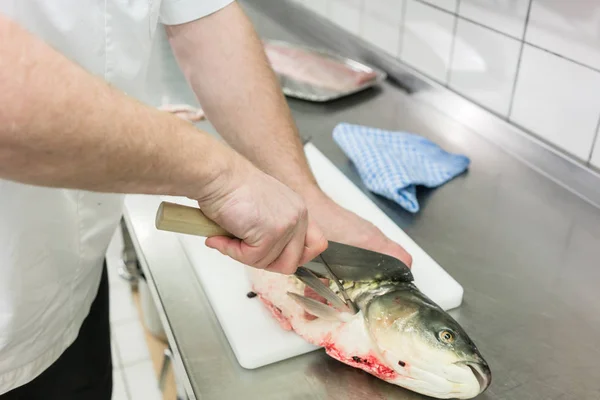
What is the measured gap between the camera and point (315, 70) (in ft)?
4.68

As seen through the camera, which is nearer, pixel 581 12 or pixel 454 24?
pixel 581 12

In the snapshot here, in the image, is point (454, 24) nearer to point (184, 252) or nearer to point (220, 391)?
point (184, 252)

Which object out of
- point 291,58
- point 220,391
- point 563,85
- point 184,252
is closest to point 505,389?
point 220,391

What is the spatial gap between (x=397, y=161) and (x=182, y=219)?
1.80 ft

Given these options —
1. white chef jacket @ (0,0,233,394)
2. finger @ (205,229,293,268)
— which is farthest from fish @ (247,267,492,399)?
white chef jacket @ (0,0,233,394)

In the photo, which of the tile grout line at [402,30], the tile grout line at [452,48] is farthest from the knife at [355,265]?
the tile grout line at [402,30]

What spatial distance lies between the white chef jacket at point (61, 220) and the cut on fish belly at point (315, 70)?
599 mm

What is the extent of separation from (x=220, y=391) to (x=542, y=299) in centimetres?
44

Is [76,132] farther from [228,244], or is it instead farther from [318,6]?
[318,6]

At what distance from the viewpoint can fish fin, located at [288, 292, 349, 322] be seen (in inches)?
26.8

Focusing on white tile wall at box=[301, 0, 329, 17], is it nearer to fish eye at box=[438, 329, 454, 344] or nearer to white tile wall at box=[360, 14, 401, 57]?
white tile wall at box=[360, 14, 401, 57]

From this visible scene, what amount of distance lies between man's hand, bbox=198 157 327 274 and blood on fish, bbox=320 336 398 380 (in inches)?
4.7

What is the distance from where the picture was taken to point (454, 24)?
1.20 meters

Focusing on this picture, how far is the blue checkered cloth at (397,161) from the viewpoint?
3.25 ft
